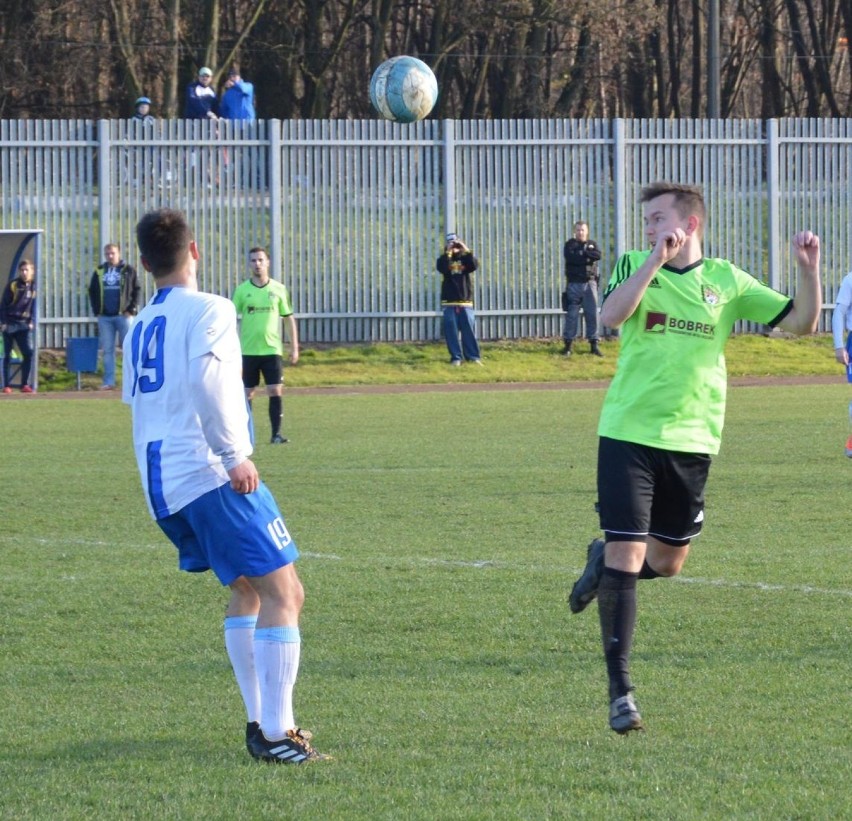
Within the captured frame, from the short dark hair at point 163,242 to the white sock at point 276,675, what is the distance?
4.06 ft

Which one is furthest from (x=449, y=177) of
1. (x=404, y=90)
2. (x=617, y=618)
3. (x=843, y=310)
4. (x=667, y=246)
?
(x=617, y=618)

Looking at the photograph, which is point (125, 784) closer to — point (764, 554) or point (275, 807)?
point (275, 807)

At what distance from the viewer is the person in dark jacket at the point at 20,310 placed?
72.8 ft

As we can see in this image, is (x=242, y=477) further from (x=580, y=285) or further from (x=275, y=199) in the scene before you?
(x=275, y=199)

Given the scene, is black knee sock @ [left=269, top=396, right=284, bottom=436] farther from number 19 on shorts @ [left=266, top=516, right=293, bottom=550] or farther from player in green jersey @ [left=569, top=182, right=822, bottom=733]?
number 19 on shorts @ [left=266, top=516, right=293, bottom=550]

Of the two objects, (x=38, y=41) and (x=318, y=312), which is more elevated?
(x=38, y=41)

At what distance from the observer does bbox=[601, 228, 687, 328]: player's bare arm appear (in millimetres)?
5445

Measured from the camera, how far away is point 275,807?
14.8ft

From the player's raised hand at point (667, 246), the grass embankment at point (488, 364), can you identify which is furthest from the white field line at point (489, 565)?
the grass embankment at point (488, 364)

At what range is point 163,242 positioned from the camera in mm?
5027

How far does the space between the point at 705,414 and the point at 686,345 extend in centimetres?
26

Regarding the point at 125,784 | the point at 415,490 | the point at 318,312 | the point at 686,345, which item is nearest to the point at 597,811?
the point at 125,784

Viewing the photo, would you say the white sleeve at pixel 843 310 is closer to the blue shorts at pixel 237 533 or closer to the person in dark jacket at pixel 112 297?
the blue shorts at pixel 237 533

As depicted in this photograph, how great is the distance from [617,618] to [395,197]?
20.8 metres
